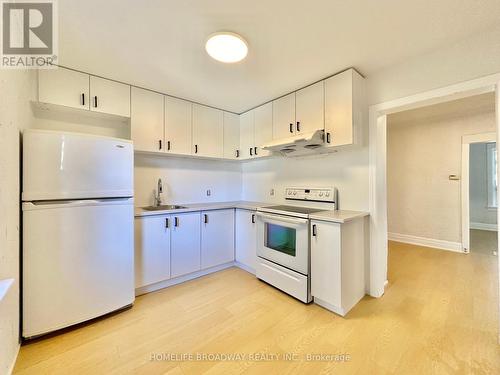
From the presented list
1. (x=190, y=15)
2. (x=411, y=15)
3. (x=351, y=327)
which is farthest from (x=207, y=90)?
(x=351, y=327)

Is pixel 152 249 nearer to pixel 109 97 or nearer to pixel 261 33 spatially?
pixel 109 97

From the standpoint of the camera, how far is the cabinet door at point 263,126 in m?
2.87

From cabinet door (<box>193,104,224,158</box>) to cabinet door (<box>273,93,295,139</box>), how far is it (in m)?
0.89

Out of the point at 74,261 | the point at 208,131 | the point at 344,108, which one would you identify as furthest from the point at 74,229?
the point at 344,108

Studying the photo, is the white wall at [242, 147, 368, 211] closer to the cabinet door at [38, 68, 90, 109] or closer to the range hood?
the range hood

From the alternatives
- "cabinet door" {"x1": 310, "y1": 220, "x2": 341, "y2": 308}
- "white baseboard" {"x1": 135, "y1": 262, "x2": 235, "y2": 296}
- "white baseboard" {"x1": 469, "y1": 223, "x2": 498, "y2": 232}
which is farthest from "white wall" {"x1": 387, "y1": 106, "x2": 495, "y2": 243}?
"white baseboard" {"x1": 135, "y1": 262, "x2": 235, "y2": 296}

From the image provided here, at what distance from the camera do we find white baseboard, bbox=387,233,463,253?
3.60 metres

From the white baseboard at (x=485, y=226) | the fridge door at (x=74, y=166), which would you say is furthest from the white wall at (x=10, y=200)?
the white baseboard at (x=485, y=226)

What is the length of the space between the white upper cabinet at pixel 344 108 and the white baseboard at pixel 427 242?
327cm

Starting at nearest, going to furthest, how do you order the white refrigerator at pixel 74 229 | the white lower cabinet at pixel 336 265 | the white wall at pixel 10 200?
the white wall at pixel 10 200 < the white refrigerator at pixel 74 229 < the white lower cabinet at pixel 336 265

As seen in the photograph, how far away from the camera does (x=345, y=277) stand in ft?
6.31

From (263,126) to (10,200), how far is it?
2.60 metres

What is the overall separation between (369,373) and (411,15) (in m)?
2.42

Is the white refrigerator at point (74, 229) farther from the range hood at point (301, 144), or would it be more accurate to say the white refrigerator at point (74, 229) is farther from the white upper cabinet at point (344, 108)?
the white upper cabinet at point (344, 108)
